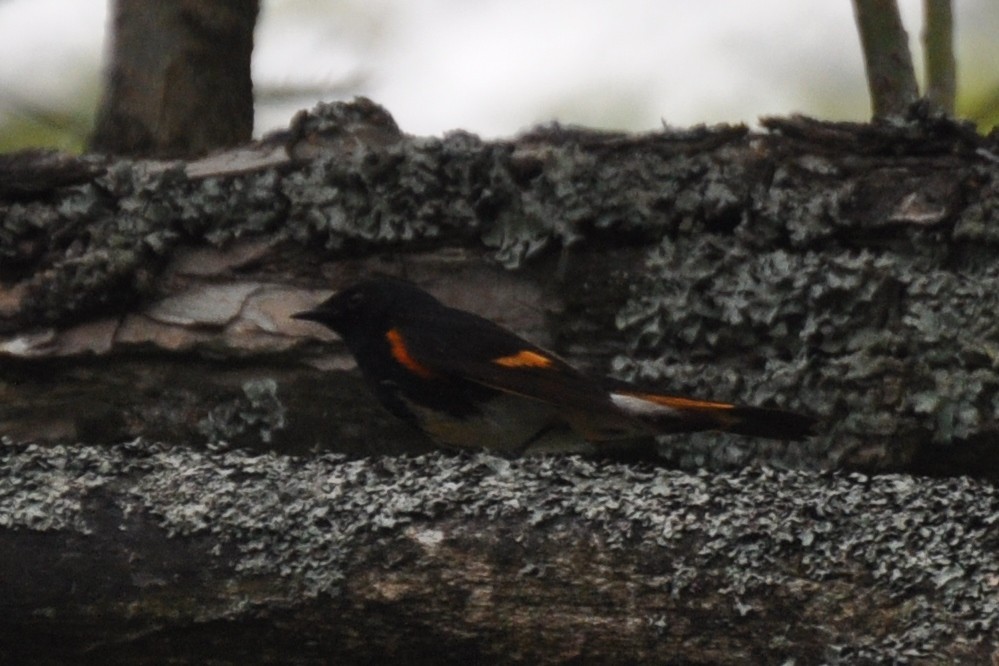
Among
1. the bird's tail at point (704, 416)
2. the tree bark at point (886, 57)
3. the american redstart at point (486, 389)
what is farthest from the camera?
the tree bark at point (886, 57)

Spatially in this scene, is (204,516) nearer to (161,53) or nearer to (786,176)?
(786,176)

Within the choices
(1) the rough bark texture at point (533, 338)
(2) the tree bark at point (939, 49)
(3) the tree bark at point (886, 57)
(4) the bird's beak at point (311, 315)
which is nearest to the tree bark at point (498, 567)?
(1) the rough bark texture at point (533, 338)

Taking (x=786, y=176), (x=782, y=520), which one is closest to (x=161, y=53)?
(x=786, y=176)

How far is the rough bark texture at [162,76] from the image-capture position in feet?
11.5

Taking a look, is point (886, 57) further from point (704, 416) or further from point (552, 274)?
point (704, 416)

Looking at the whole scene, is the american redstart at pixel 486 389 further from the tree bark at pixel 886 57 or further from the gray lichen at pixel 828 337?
the tree bark at pixel 886 57

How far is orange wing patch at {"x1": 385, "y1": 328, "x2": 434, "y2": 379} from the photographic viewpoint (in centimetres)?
322

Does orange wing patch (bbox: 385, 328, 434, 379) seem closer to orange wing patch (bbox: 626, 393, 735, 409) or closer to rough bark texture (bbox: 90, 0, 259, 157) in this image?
orange wing patch (bbox: 626, 393, 735, 409)

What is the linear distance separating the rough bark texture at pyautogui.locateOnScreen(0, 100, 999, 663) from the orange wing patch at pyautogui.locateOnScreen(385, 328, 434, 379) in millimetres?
141

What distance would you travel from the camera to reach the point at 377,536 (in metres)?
2.07

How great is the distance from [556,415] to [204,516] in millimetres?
1329

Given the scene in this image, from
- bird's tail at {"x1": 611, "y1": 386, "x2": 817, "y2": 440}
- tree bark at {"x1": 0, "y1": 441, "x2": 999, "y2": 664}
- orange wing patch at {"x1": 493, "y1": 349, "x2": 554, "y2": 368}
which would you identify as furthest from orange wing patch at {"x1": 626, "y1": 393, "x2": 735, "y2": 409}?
tree bark at {"x1": 0, "y1": 441, "x2": 999, "y2": 664}

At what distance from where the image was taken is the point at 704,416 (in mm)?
2910

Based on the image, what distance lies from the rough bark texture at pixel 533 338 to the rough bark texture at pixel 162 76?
0.27 meters
